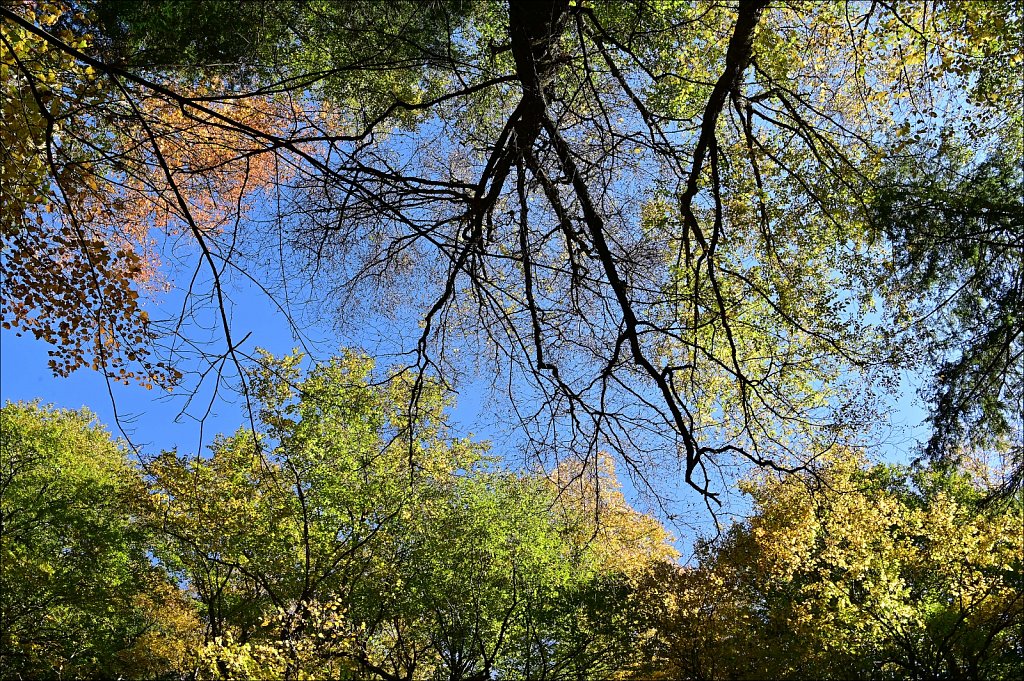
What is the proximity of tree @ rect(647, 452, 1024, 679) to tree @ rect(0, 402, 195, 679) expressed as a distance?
1199cm

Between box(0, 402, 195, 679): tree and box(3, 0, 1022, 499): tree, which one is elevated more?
box(0, 402, 195, 679): tree

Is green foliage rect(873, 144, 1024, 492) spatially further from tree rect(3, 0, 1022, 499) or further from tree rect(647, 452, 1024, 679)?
tree rect(647, 452, 1024, 679)

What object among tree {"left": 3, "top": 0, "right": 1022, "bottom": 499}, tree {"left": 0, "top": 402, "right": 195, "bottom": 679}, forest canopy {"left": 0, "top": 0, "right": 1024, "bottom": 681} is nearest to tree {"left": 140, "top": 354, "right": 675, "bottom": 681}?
forest canopy {"left": 0, "top": 0, "right": 1024, "bottom": 681}

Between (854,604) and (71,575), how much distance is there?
1838cm

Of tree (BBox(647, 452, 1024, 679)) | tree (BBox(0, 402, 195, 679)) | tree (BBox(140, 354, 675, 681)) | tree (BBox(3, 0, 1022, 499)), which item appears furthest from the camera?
tree (BBox(0, 402, 195, 679))

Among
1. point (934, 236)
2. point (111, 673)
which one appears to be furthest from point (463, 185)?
point (111, 673)

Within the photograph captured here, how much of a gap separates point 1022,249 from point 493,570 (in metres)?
11.6

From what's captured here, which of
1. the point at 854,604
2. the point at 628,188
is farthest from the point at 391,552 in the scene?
the point at 628,188

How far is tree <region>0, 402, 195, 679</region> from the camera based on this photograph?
59.0 ft

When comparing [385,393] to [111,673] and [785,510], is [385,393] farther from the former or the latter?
[111,673]

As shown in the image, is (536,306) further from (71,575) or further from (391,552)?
(71,575)

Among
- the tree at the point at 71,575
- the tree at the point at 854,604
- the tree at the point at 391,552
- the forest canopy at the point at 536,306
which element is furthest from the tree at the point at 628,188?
the tree at the point at 71,575

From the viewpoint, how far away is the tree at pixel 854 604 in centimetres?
1319

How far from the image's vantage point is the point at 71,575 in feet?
62.3
